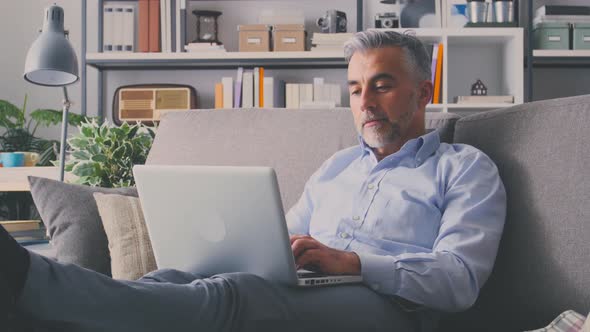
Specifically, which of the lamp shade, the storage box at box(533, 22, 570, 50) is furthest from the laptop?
the storage box at box(533, 22, 570, 50)

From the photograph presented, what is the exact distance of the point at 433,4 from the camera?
367 centimetres

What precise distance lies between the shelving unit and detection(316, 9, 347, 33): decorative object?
0.33ft

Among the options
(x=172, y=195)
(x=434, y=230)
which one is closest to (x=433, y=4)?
(x=434, y=230)

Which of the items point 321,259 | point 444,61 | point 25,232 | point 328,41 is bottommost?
point 25,232

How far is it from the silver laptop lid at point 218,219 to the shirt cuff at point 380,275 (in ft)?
0.56

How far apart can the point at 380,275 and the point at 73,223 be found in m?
0.88

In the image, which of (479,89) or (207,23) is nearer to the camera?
(479,89)

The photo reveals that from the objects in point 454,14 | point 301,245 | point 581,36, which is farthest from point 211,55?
point 301,245

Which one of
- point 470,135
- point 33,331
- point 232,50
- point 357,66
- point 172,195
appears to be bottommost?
point 33,331

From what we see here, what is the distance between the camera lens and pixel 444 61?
3.55 metres

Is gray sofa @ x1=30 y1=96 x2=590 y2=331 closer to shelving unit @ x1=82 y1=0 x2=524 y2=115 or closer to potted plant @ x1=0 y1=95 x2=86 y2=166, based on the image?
shelving unit @ x1=82 y1=0 x2=524 y2=115

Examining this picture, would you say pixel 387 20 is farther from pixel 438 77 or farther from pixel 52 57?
pixel 52 57

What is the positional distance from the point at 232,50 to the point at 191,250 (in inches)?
109

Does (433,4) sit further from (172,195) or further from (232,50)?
(172,195)
